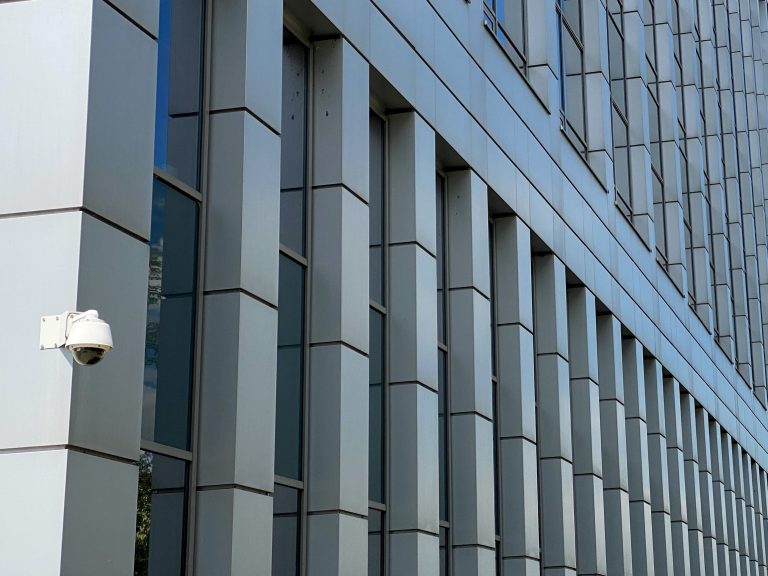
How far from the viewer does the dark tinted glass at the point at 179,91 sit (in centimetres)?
Result: 1263

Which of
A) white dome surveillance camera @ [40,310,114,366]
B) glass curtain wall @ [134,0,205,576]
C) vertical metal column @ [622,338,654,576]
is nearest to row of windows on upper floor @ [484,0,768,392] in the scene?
vertical metal column @ [622,338,654,576]

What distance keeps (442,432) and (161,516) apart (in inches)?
317

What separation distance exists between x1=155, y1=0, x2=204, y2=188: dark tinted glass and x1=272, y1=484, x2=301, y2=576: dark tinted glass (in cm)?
337

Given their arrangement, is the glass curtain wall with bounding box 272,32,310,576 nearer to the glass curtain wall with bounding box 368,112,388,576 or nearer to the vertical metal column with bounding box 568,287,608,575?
the glass curtain wall with bounding box 368,112,388,576

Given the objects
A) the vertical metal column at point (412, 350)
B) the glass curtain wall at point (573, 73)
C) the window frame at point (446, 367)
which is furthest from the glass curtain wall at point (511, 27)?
the vertical metal column at point (412, 350)

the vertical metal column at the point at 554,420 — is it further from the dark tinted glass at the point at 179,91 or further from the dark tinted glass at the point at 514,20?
the dark tinted glass at the point at 179,91

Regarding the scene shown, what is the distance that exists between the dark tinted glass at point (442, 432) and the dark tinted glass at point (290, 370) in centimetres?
471

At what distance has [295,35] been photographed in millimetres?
15398

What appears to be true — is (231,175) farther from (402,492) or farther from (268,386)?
(402,492)

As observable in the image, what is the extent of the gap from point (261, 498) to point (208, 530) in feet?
2.14

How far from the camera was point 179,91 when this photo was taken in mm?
12883

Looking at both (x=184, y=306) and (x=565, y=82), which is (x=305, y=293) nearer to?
(x=184, y=306)

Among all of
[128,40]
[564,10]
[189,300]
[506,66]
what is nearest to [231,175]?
[189,300]

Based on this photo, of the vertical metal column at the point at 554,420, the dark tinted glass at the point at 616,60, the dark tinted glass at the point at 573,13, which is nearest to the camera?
the vertical metal column at the point at 554,420
